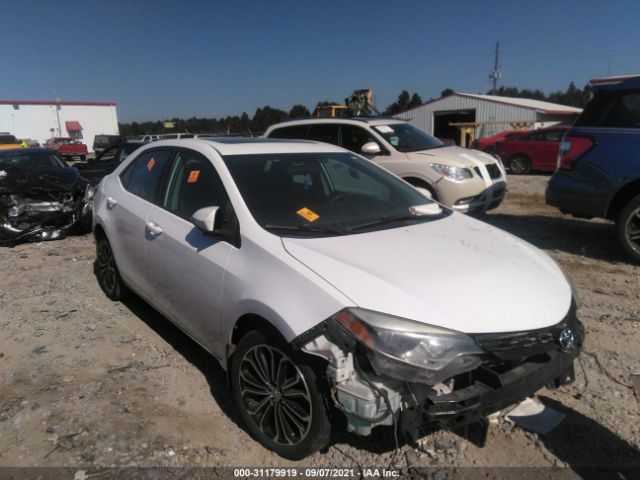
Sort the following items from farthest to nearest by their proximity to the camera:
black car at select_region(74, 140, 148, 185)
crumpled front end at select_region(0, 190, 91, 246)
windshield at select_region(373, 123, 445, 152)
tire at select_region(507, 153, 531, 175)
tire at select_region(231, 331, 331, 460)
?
tire at select_region(507, 153, 531, 175) < black car at select_region(74, 140, 148, 185) < windshield at select_region(373, 123, 445, 152) < crumpled front end at select_region(0, 190, 91, 246) < tire at select_region(231, 331, 331, 460)

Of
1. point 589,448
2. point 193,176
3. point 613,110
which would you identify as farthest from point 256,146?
point 613,110

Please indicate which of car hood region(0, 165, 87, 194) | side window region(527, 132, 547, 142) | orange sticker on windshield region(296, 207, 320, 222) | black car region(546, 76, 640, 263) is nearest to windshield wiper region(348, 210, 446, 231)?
orange sticker on windshield region(296, 207, 320, 222)

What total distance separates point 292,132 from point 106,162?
474 centimetres

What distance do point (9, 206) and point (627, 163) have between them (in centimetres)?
819

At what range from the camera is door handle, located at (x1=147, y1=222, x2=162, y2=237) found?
3.41m

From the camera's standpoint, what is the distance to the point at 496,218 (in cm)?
812

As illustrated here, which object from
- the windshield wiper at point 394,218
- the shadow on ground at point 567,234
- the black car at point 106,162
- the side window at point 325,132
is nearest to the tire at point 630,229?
the shadow on ground at point 567,234

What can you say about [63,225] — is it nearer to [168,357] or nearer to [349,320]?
[168,357]

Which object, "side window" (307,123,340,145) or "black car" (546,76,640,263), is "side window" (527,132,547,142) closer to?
"side window" (307,123,340,145)

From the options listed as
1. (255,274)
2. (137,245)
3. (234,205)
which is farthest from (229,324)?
(137,245)

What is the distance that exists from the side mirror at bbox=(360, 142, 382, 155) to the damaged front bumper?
18.6ft

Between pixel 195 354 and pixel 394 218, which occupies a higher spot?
pixel 394 218

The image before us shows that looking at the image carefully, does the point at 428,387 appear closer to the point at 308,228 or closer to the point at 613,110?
the point at 308,228

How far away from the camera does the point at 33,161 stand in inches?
340
